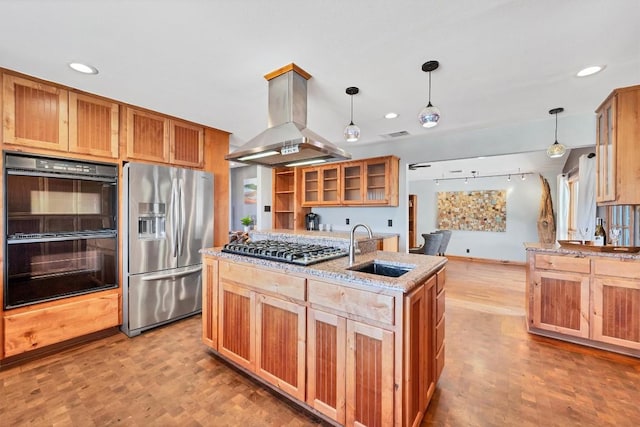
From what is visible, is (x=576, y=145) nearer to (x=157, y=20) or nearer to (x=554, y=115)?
(x=554, y=115)

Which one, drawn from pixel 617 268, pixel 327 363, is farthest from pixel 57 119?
pixel 617 268

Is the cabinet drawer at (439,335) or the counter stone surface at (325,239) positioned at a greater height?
the counter stone surface at (325,239)

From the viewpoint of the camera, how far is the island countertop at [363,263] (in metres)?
1.41

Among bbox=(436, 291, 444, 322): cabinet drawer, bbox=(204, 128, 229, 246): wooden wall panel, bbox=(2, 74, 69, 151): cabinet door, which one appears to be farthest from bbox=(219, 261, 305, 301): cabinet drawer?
bbox=(2, 74, 69, 151): cabinet door

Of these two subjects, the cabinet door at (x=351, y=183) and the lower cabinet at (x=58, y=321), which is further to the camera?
the cabinet door at (x=351, y=183)

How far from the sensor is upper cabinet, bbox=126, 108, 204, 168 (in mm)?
2963

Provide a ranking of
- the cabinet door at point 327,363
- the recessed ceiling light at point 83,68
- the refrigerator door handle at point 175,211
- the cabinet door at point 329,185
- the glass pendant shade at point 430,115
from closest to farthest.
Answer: the cabinet door at point 327,363
the glass pendant shade at point 430,115
the recessed ceiling light at point 83,68
the refrigerator door handle at point 175,211
the cabinet door at point 329,185

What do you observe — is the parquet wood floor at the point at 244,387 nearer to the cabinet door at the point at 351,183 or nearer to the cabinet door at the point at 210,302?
the cabinet door at the point at 210,302

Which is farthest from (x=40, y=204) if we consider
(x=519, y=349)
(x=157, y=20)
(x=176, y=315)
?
(x=519, y=349)

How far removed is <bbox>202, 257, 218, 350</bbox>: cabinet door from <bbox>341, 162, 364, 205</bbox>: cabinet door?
276 centimetres

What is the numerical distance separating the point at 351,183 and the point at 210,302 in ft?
10.1

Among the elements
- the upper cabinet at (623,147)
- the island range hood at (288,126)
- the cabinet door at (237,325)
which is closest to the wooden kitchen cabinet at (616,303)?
the upper cabinet at (623,147)

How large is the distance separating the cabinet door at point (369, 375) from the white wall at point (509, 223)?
21.6 ft

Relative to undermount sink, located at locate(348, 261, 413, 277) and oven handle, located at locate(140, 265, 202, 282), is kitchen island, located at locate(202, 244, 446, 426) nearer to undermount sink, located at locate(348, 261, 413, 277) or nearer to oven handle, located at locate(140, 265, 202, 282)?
undermount sink, located at locate(348, 261, 413, 277)
